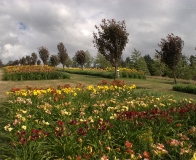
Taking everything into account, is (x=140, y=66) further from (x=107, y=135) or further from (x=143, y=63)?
(x=107, y=135)

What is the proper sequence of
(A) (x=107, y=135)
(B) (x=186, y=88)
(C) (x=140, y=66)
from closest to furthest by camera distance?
(A) (x=107, y=135) < (B) (x=186, y=88) < (C) (x=140, y=66)

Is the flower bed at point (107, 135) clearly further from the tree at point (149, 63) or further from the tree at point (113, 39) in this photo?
the tree at point (149, 63)

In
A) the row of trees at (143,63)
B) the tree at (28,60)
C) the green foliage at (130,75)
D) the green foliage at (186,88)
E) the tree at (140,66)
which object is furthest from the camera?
the tree at (28,60)

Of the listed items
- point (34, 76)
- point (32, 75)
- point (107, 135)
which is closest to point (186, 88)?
point (107, 135)

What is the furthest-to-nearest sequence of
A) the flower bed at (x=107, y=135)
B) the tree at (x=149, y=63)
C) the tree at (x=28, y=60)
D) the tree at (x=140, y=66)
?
the tree at (x=149, y=63), the tree at (x=28, y=60), the tree at (x=140, y=66), the flower bed at (x=107, y=135)

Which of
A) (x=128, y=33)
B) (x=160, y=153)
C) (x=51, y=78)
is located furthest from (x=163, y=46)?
(x=160, y=153)

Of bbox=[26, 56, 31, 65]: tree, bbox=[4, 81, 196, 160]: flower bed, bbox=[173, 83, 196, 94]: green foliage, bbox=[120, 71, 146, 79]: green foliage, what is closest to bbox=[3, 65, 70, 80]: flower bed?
bbox=[120, 71, 146, 79]: green foliage

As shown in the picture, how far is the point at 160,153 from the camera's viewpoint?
2.95m

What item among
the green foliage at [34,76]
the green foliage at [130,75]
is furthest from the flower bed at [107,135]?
the green foliage at [130,75]

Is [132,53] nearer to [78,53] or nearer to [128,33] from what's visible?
[78,53]

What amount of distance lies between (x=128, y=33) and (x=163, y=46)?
326 cm

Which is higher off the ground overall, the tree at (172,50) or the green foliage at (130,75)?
the tree at (172,50)

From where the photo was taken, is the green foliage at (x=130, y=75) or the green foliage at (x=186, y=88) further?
the green foliage at (x=130, y=75)

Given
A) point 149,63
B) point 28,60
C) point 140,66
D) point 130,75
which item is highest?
point 149,63
